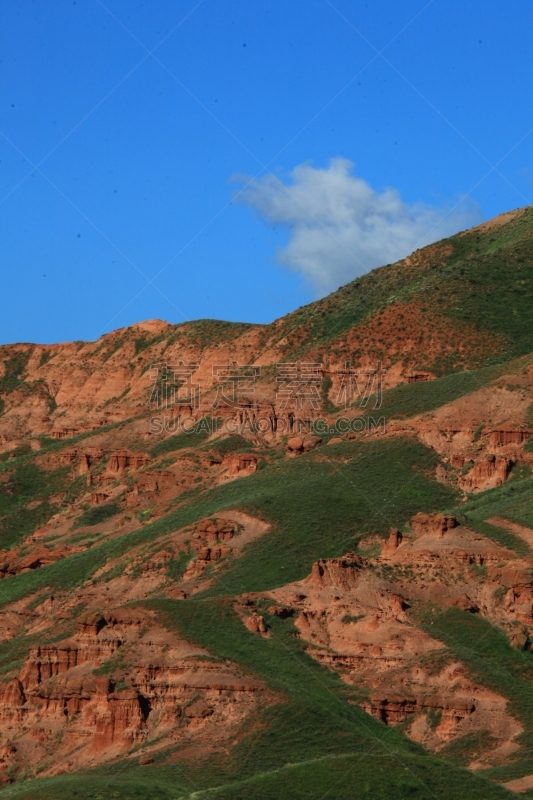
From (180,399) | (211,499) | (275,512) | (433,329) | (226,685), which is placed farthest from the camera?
(180,399)

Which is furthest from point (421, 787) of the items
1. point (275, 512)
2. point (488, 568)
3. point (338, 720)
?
point (275, 512)

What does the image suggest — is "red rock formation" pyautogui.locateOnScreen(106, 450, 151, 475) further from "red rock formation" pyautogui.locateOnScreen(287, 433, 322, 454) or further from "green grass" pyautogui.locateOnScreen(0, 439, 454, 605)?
"red rock formation" pyautogui.locateOnScreen(287, 433, 322, 454)

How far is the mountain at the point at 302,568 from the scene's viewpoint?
293 feet

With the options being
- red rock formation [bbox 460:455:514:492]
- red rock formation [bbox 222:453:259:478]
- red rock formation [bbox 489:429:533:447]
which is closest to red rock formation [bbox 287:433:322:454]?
red rock formation [bbox 222:453:259:478]

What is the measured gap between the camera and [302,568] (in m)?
114

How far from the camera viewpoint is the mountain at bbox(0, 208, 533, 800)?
89.2 meters

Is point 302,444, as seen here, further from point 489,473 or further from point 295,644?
point 295,644

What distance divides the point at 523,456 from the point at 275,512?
675 inches

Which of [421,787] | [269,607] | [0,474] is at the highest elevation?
[0,474]

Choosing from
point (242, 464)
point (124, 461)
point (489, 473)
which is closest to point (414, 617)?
point (489, 473)

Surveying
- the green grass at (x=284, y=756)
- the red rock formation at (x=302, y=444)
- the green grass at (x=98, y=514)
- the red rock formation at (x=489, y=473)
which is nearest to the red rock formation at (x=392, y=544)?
the green grass at (x=284, y=756)

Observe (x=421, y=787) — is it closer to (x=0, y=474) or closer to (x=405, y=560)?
(x=405, y=560)

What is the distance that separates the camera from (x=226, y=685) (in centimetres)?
9169

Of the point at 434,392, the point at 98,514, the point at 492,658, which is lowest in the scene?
the point at 492,658
